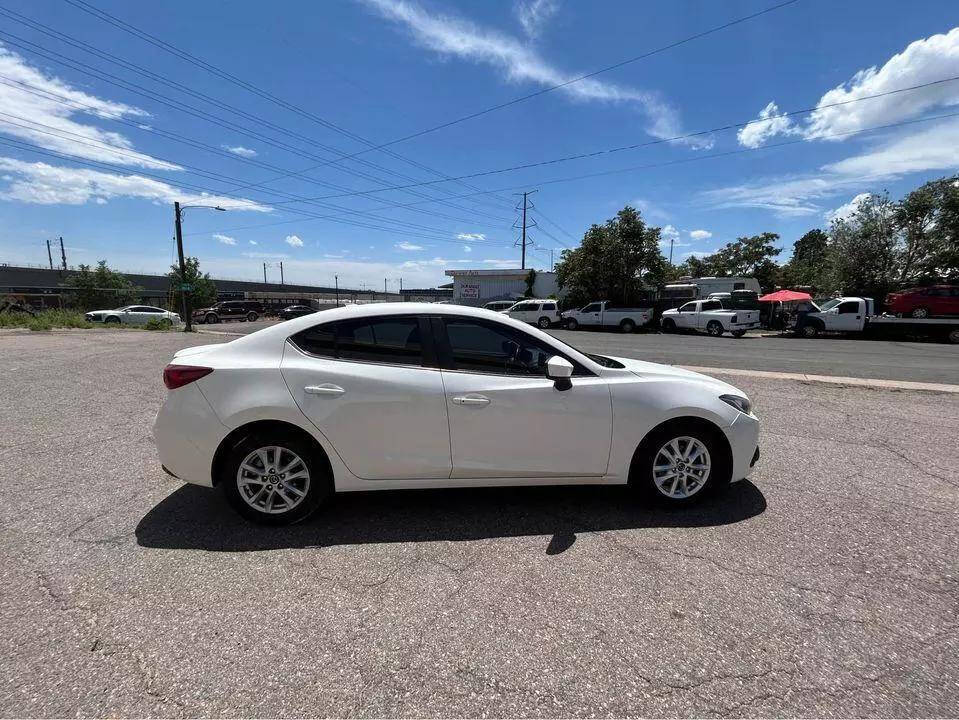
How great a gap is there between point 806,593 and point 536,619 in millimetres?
1464

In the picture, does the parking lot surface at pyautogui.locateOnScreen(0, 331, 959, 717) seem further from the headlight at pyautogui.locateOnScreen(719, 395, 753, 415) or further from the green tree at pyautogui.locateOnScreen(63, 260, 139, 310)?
the green tree at pyautogui.locateOnScreen(63, 260, 139, 310)

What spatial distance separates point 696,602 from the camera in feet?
7.75

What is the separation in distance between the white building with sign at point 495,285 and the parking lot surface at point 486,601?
3631cm

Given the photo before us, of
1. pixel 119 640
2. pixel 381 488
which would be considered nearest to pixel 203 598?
pixel 119 640

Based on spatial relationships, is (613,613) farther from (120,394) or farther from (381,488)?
(120,394)

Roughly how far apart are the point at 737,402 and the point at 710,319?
75.7ft

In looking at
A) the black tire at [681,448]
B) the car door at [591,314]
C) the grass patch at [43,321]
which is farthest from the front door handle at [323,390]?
the car door at [591,314]

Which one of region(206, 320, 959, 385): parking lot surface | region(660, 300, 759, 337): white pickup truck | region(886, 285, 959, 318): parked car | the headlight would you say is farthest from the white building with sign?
the headlight

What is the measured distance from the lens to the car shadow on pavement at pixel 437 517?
2955mm

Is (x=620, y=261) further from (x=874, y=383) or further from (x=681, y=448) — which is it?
(x=681, y=448)

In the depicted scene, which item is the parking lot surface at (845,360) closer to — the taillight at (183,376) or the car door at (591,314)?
the car door at (591,314)

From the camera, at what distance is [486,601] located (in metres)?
2.37

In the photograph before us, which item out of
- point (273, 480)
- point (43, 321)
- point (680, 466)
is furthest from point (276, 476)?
point (43, 321)

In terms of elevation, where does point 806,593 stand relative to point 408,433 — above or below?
below
